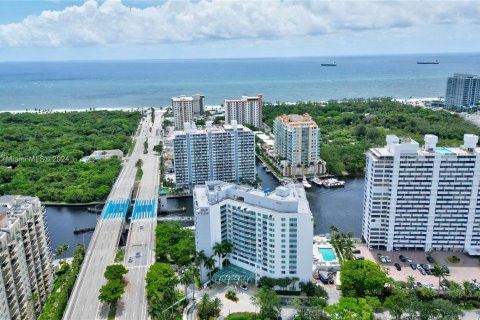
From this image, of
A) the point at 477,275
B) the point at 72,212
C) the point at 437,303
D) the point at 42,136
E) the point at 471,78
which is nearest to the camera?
the point at 437,303

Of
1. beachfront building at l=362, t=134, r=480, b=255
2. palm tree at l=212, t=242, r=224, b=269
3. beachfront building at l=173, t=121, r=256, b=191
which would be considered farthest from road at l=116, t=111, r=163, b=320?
beachfront building at l=362, t=134, r=480, b=255

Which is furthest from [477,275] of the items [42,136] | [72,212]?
[42,136]

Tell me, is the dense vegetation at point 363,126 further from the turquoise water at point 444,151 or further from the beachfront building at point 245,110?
the turquoise water at point 444,151

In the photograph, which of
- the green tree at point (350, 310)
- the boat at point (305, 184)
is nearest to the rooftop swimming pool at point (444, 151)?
the green tree at point (350, 310)

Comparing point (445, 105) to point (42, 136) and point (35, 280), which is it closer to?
point (42, 136)

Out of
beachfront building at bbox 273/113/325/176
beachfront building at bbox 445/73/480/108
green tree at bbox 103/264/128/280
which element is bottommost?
green tree at bbox 103/264/128/280

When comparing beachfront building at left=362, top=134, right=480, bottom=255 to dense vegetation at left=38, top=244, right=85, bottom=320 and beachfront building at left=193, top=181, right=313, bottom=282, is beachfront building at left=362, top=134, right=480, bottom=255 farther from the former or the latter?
dense vegetation at left=38, top=244, right=85, bottom=320
